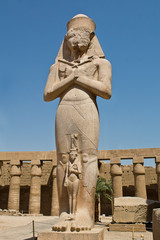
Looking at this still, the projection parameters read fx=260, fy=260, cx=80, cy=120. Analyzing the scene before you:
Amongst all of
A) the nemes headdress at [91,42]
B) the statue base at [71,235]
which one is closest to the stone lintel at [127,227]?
the statue base at [71,235]

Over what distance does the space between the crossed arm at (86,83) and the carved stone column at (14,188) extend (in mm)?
16396

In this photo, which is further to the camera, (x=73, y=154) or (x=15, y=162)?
(x=15, y=162)

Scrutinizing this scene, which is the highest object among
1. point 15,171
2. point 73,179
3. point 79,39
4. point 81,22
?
point 81,22

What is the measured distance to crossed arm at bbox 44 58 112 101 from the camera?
13.5 ft

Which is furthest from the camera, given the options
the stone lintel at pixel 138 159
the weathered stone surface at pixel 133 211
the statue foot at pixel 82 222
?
the stone lintel at pixel 138 159

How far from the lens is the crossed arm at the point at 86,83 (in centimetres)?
413

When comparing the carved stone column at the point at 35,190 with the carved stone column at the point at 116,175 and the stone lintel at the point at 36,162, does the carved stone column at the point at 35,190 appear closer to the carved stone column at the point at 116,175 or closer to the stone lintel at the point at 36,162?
the stone lintel at the point at 36,162

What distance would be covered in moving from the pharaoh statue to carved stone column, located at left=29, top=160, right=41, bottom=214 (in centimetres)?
1580

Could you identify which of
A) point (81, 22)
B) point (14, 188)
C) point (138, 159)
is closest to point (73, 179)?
point (81, 22)

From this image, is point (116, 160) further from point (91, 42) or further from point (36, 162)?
point (91, 42)

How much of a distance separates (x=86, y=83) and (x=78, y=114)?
0.53 meters

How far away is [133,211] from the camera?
9.17 meters

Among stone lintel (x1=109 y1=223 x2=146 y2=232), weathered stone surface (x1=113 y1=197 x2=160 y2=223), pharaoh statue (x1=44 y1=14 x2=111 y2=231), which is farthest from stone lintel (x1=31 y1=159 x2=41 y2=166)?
pharaoh statue (x1=44 y1=14 x2=111 y2=231)

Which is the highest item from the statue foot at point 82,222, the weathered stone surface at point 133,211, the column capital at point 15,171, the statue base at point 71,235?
the column capital at point 15,171
